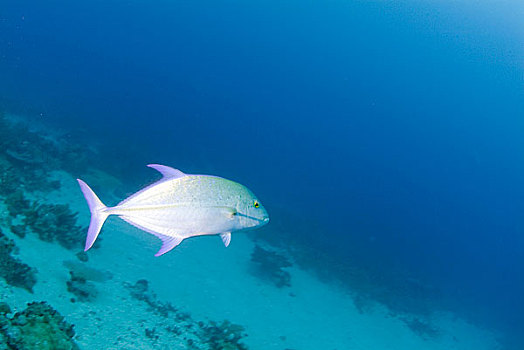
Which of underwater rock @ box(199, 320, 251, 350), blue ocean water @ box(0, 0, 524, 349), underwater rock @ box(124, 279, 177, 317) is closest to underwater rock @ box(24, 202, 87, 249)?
underwater rock @ box(124, 279, 177, 317)

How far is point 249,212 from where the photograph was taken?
6.96 ft

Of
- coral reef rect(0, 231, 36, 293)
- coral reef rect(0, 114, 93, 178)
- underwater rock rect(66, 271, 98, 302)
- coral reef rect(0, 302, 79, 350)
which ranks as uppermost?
coral reef rect(0, 114, 93, 178)

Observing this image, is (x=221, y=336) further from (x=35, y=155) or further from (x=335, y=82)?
(x=335, y=82)

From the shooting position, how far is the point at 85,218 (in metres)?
9.48

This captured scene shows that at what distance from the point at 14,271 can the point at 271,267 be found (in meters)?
8.62

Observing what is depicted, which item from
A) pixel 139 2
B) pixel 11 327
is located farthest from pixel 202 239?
pixel 139 2

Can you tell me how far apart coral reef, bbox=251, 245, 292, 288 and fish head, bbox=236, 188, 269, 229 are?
33.0 ft

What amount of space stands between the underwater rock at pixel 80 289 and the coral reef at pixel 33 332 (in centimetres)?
215

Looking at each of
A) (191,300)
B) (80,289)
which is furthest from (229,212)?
(191,300)

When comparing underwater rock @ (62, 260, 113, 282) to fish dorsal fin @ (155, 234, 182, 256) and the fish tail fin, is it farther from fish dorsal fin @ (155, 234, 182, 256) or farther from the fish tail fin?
fish dorsal fin @ (155, 234, 182, 256)

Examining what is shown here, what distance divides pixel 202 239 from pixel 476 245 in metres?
74.6

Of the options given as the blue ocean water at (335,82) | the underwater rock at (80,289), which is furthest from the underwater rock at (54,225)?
the blue ocean water at (335,82)

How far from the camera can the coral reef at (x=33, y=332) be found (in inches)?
116

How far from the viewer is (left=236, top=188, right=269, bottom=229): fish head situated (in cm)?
210
